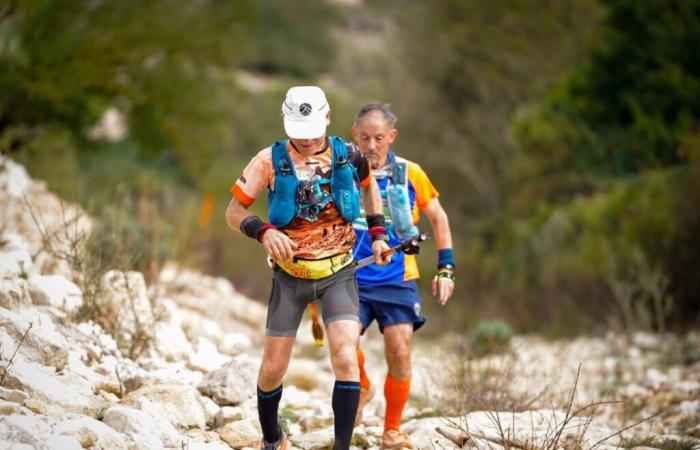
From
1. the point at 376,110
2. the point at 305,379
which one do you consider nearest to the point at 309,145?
the point at 376,110

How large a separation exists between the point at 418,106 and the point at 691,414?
24.9 m

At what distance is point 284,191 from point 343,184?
0.33 m

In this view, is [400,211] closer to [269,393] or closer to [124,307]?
[269,393]

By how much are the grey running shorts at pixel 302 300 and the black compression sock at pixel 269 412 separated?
A: 34 cm

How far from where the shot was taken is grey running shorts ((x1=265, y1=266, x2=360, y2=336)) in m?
5.67

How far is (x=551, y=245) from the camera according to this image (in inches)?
760

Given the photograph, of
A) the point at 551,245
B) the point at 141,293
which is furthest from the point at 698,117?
the point at 141,293

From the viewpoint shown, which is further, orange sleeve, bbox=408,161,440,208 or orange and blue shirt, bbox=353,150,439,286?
orange sleeve, bbox=408,161,440,208

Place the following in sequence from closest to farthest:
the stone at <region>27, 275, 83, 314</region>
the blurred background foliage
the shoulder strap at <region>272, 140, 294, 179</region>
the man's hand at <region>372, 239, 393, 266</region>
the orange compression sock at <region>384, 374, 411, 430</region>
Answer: the shoulder strap at <region>272, 140, 294, 179</region> < the man's hand at <region>372, 239, 393, 266</region> < the orange compression sock at <region>384, 374, 411, 430</region> < the stone at <region>27, 275, 83, 314</region> < the blurred background foliage

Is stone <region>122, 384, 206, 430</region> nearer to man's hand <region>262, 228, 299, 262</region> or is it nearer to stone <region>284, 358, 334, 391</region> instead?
man's hand <region>262, 228, 299, 262</region>

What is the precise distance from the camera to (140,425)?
5422mm

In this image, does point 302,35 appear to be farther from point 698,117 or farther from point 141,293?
point 141,293

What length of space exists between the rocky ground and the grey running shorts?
0.78m

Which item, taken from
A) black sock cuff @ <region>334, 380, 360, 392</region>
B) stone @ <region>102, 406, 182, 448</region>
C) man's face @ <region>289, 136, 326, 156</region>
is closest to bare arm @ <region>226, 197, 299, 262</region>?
man's face @ <region>289, 136, 326, 156</region>
